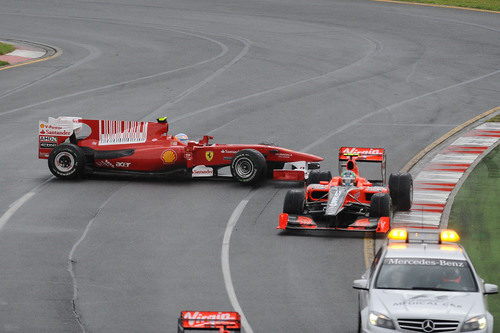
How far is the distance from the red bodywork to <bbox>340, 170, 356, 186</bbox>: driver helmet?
90mm

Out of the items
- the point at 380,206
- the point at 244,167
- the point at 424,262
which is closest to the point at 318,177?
the point at 244,167

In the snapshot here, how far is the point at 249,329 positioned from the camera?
16031 millimetres

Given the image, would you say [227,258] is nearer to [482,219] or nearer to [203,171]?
[482,219]

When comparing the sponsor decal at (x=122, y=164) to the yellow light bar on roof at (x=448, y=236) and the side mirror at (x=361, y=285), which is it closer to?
the yellow light bar on roof at (x=448, y=236)

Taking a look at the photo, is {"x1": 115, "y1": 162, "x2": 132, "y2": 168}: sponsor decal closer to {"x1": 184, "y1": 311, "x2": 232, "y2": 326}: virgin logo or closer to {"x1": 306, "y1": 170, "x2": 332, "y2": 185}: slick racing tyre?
{"x1": 306, "y1": 170, "x2": 332, "y2": 185}: slick racing tyre

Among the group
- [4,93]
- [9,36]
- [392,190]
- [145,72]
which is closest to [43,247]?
[392,190]

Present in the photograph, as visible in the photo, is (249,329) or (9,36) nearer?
(249,329)

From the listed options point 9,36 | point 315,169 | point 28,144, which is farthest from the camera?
point 9,36

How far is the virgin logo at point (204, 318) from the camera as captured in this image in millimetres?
13569

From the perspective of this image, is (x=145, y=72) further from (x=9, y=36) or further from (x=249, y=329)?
(x=249, y=329)

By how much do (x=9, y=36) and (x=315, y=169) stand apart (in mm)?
29689

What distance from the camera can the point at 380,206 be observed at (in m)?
21.6

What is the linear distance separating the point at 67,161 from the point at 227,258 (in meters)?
7.69

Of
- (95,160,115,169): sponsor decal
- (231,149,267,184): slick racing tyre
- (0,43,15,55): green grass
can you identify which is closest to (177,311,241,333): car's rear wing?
(231,149,267,184): slick racing tyre
